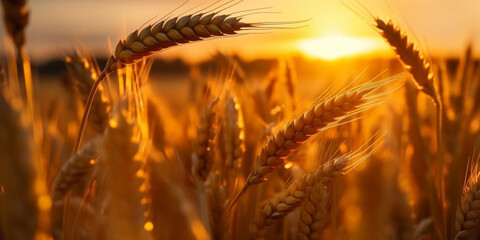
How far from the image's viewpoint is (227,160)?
1.53m

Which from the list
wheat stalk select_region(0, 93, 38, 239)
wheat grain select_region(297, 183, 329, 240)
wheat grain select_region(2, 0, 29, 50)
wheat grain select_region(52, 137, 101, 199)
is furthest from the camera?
wheat grain select_region(2, 0, 29, 50)

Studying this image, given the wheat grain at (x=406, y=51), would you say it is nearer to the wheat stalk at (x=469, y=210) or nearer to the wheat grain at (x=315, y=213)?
the wheat stalk at (x=469, y=210)

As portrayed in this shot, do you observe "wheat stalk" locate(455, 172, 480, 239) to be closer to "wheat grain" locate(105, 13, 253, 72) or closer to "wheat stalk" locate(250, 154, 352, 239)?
"wheat stalk" locate(250, 154, 352, 239)

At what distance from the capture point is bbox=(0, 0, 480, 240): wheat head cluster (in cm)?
86

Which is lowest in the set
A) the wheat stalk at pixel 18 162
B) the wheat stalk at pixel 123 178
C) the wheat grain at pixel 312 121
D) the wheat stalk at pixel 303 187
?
the wheat stalk at pixel 303 187

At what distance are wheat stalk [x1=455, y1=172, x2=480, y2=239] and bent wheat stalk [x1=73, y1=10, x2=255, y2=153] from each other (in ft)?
1.95

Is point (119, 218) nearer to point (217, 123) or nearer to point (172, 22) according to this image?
point (172, 22)

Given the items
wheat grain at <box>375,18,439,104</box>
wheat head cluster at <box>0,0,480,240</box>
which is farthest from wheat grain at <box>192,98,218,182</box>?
wheat grain at <box>375,18,439,104</box>

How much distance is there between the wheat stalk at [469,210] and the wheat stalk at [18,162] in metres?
0.91

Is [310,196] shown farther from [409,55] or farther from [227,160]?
→ [409,55]

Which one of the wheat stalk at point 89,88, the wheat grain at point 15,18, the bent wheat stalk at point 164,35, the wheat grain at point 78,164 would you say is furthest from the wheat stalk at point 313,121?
the wheat grain at point 15,18

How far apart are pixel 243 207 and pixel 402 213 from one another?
596mm

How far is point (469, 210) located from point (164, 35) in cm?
75

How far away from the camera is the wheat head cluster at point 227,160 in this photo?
856mm
